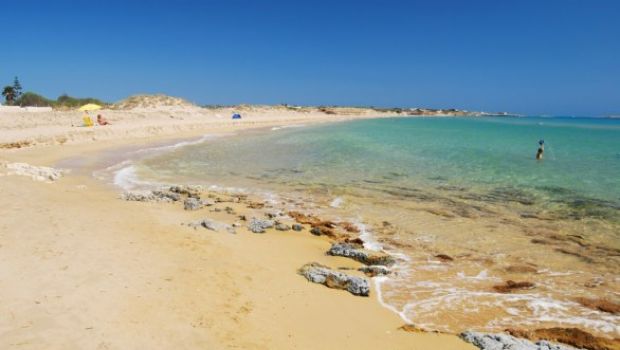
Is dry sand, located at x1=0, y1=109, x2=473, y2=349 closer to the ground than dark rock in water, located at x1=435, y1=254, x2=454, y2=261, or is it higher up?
higher up

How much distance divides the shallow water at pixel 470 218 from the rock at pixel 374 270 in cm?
22

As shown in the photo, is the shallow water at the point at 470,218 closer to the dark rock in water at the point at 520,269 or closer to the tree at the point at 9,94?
the dark rock in water at the point at 520,269

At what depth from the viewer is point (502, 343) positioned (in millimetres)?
5066

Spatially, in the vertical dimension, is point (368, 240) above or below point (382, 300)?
above

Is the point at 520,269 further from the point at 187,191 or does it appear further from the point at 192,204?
the point at 187,191

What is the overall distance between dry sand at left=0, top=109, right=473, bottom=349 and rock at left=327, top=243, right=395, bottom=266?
215 mm

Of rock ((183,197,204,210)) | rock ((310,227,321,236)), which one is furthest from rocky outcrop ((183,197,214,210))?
rock ((310,227,321,236))

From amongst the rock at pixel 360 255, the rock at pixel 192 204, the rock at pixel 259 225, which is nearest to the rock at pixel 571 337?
the rock at pixel 360 255

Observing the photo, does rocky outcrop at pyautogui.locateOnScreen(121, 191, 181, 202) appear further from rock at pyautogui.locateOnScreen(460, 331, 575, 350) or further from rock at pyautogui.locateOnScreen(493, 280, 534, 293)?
rock at pyautogui.locateOnScreen(460, 331, 575, 350)

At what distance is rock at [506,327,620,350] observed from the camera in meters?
5.19

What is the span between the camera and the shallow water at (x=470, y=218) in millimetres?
6504

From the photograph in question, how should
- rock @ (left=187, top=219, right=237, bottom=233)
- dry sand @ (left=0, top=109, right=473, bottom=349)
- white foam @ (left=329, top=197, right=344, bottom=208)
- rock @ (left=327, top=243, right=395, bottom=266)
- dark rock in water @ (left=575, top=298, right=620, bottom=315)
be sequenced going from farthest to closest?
white foam @ (left=329, top=197, right=344, bottom=208) → rock @ (left=187, top=219, right=237, bottom=233) → rock @ (left=327, top=243, right=395, bottom=266) → dark rock in water @ (left=575, top=298, right=620, bottom=315) → dry sand @ (left=0, top=109, right=473, bottom=349)

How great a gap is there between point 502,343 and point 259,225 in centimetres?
611

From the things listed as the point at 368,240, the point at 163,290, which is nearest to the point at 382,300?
the point at 368,240
